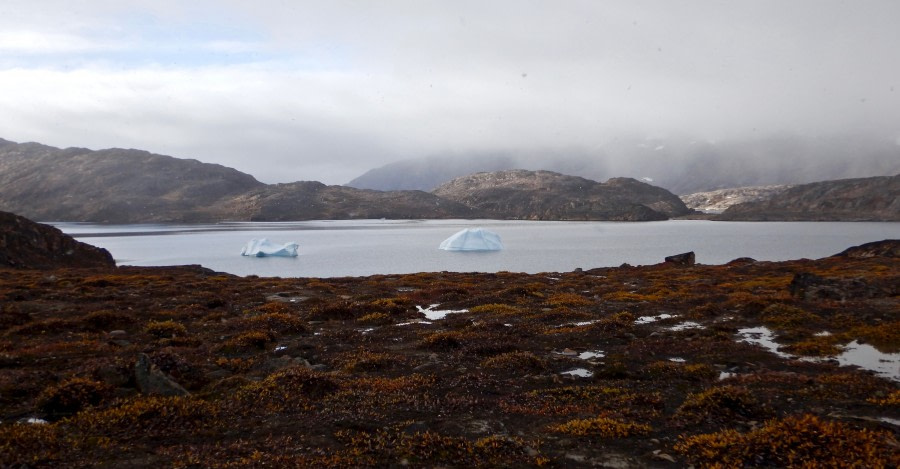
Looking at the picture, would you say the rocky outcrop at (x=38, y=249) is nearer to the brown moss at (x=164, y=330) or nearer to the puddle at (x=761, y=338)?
the brown moss at (x=164, y=330)

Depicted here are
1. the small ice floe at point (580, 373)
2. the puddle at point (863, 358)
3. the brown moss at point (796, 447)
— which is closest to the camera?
the brown moss at point (796, 447)

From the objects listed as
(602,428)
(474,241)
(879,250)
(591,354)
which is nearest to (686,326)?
(591,354)

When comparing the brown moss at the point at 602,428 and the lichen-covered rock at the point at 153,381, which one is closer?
the brown moss at the point at 602,428

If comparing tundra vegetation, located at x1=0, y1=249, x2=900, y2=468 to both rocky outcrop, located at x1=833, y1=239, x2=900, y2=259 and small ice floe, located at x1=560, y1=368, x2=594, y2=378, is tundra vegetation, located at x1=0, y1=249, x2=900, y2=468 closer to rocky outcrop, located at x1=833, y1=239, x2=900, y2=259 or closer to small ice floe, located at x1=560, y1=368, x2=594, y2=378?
small ice floe, located at x1=560, y1=368, x2=594, y2=378

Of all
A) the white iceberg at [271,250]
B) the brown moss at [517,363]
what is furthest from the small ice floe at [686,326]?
the white iceberg at [271,250]

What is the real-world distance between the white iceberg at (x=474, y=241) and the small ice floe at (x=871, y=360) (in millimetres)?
96910

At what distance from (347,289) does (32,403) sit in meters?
31.6

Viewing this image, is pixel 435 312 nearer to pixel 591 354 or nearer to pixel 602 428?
pixel 591 354

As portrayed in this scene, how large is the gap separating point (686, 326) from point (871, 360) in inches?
302

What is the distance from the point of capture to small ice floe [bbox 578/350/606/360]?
18.1 meters

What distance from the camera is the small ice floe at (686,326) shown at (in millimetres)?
22516

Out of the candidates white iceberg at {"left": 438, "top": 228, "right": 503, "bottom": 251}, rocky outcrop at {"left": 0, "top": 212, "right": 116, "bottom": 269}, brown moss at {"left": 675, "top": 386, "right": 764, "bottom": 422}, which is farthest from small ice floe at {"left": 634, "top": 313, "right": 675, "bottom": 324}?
white iceberg at {"left": 438, "top": 228, "right": 503, "bottom": 251}

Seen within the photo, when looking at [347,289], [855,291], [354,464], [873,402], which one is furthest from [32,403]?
[855,291]

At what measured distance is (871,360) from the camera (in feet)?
52.0
